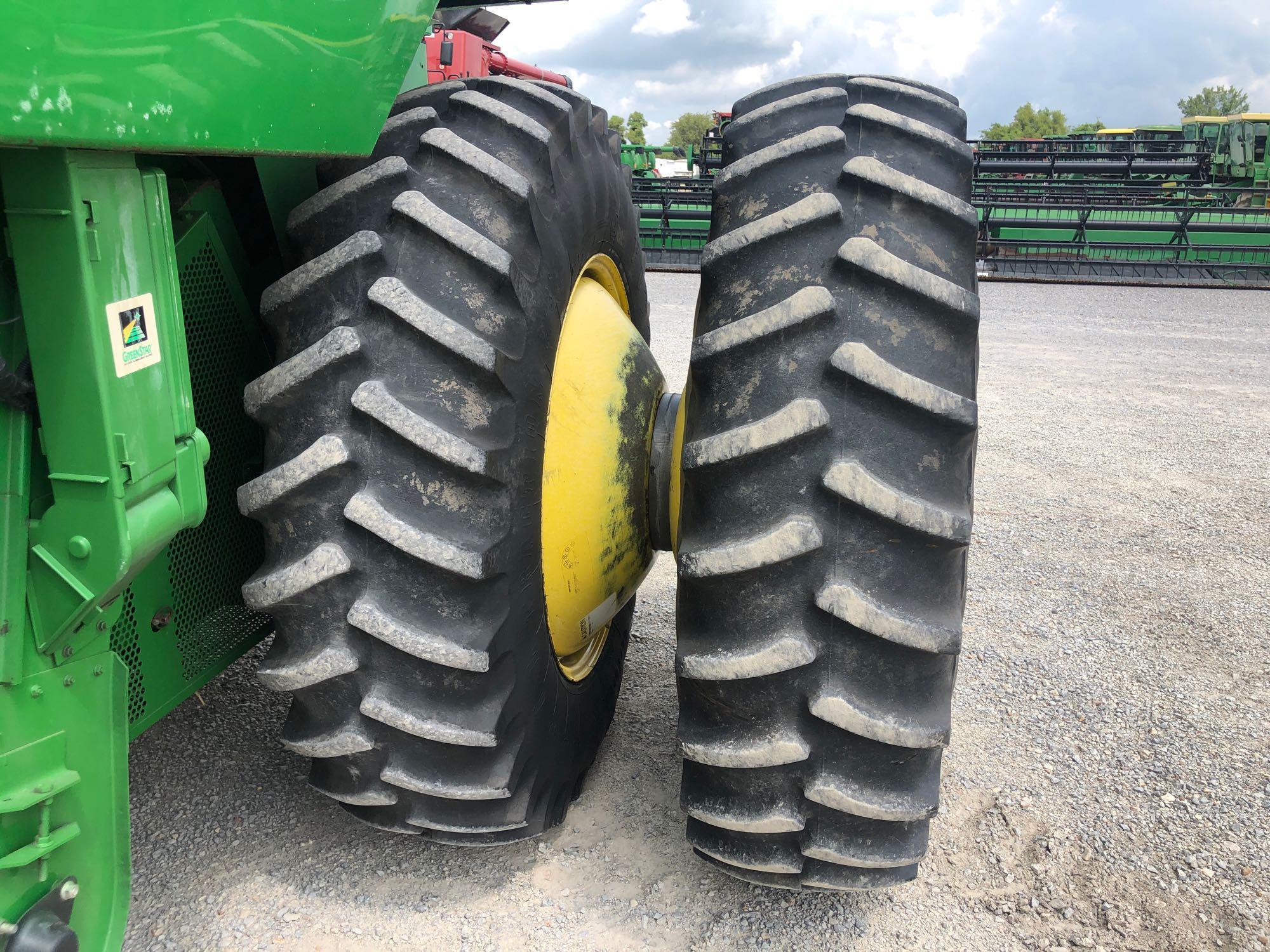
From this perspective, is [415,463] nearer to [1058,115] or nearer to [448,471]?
[448,471]

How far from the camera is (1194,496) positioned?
179 inches

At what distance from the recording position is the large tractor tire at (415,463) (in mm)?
1442

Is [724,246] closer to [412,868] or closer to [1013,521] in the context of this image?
[412,868]

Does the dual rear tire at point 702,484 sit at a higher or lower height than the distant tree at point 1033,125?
lower

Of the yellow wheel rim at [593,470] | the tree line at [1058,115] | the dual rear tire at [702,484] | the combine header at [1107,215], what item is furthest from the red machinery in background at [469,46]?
the tree line at [1058,115]

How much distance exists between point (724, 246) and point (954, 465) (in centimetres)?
51

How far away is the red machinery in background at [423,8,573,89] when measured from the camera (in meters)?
6.36

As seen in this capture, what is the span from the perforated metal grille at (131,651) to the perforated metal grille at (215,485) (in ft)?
A: 0.33

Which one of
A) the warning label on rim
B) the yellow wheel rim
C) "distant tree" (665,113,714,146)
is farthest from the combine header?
"distant tree" (665,113,714,146)

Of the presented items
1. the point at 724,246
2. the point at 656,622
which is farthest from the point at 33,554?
the point at 656,622

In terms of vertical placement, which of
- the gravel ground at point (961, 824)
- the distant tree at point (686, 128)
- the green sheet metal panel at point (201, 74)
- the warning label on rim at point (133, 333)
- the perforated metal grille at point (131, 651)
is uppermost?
the distant tree at point (686, 128)

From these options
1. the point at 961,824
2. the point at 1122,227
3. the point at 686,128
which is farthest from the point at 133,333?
the point at 686,128

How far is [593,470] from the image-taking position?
75.1 inches

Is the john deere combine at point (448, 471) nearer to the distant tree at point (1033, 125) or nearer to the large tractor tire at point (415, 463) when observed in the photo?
the large tractor tire at point (415, 463)
